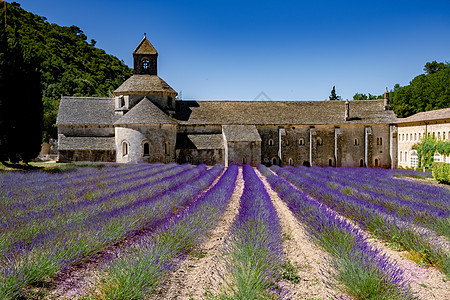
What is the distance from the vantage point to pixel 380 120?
35.5m

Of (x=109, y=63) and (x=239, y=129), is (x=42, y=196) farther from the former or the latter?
(x=109, y=63)

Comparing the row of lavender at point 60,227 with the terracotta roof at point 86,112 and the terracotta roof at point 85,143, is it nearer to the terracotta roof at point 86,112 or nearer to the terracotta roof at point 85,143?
the terracotta roof at point 85,143

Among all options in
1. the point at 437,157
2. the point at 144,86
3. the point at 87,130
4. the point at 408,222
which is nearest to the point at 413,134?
the point at 437,157

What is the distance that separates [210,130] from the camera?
34656 mm

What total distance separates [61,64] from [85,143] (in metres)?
50.3

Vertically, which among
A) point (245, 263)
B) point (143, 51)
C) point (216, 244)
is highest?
point (143, 51)

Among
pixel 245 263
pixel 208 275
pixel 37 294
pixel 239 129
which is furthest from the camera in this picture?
pixel 239 129

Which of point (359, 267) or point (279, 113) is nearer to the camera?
point (359, 267)

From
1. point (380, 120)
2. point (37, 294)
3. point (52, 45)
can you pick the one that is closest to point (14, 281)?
point (37, 294)

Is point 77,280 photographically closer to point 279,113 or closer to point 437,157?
point 279,113

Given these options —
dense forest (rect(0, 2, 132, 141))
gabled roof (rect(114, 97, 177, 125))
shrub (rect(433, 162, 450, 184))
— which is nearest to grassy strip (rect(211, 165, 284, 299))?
shrub (rect(433, 162, 450, 184))

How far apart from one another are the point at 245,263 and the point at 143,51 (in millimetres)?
34917

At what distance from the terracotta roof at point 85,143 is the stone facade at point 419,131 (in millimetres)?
31537

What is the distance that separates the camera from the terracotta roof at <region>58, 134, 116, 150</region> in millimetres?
31736
